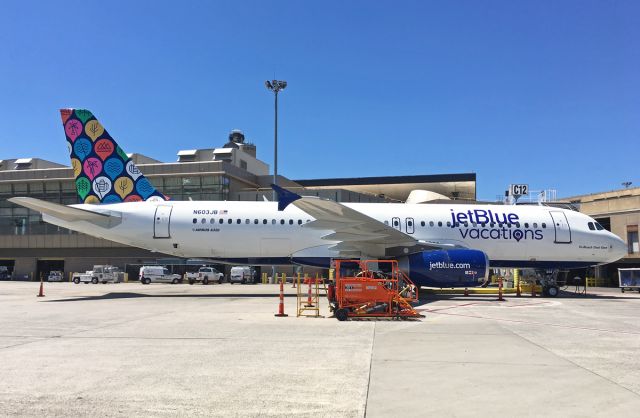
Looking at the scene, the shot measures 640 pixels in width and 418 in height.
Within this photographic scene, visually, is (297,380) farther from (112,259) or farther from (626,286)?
(112,259)

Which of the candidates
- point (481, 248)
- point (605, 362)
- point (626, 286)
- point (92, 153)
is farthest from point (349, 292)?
point (626, 286)

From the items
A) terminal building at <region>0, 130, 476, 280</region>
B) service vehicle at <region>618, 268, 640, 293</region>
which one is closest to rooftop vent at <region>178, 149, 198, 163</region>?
terminal building at <region>0, 130, 476, 280</region>

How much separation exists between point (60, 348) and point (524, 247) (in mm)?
18379

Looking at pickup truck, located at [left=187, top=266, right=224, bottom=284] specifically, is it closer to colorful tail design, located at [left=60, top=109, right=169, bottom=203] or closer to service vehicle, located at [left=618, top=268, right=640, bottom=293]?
colorful tail design, located at [left=60, top=109, right=169, bottom=203]

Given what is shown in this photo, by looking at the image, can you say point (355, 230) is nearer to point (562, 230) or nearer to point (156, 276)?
point (562, 230)

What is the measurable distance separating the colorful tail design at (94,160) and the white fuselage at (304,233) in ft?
3.52

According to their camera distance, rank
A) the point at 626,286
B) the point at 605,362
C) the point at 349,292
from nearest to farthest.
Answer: the point at 605,362 < the point at 349,292 < the point at 626,286

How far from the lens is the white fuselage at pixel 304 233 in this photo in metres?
20.9

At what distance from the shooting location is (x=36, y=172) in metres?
50.8

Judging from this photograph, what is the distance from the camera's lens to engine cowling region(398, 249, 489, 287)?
664 inches

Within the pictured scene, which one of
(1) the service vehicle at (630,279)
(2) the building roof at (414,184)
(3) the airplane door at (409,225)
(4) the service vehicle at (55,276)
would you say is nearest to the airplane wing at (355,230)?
(3) the airplane door at (409,225)

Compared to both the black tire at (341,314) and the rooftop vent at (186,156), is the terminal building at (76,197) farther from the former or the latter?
the black tire at (341,314)

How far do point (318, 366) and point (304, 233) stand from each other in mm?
13553

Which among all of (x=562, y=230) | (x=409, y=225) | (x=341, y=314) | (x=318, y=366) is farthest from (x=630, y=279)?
(x=318, y=366)
